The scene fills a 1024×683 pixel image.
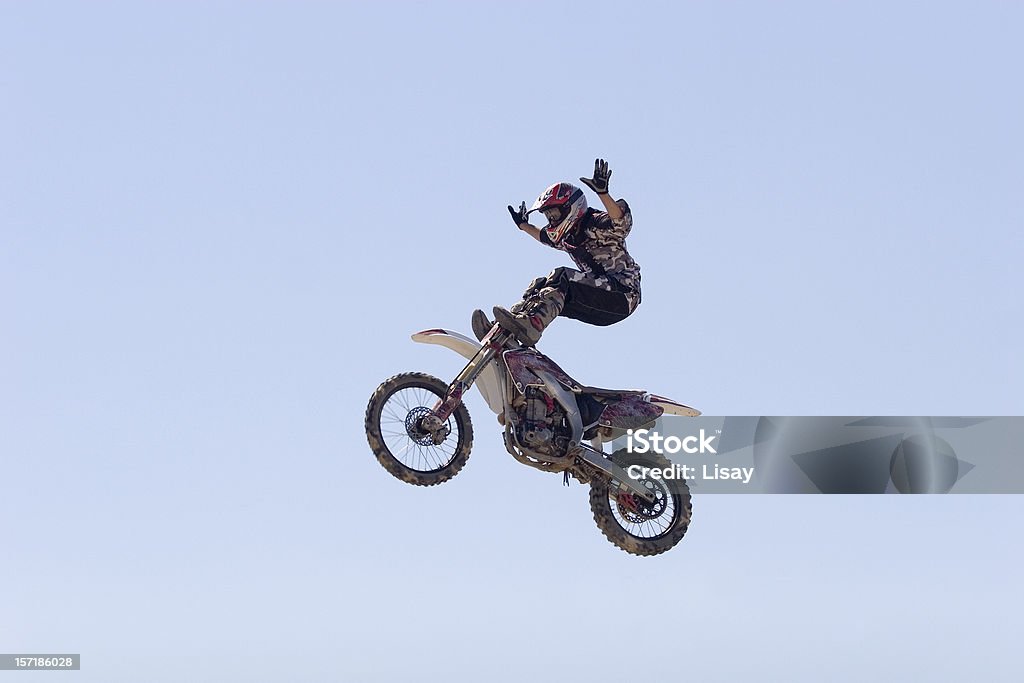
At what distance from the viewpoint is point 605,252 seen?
34.6m

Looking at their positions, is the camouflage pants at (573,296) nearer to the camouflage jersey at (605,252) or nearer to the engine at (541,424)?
the camouflage jersey at (605,252)

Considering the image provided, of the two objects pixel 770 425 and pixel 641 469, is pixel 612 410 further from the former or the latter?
pixel 770 425

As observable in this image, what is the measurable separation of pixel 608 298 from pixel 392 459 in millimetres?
4218

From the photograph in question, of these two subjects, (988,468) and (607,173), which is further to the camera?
(988,468)

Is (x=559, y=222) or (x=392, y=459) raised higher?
(x=559, y=222)

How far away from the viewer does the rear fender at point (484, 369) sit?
34.1 m

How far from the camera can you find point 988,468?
1511 inches

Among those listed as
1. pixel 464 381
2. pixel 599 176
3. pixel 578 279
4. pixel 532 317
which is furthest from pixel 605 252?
pixel 464 381

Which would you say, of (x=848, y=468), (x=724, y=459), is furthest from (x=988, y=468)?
(x=724, y=459)

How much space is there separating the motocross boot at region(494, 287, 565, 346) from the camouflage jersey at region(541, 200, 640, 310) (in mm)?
704

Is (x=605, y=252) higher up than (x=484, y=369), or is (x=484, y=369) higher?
(x=605, y=252)

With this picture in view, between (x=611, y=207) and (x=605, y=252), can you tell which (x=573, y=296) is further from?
(x=611, y=207)

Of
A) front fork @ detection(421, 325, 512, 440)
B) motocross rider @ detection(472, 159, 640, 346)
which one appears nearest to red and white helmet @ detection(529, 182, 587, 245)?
motocross rider @ detection(472, 159, 640, 346)

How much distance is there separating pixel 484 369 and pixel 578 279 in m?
2.06
